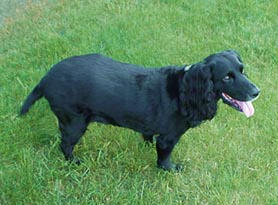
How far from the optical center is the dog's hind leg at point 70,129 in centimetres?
312

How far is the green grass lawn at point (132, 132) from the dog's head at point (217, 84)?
0.54m

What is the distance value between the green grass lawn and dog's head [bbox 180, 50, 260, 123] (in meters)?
0.54

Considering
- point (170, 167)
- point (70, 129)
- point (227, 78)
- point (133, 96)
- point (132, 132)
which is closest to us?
point (227, 78)

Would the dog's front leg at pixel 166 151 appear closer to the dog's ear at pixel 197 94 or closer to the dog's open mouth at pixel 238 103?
the dog's ear at pixel 197 94

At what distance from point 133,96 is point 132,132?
60 centimetres

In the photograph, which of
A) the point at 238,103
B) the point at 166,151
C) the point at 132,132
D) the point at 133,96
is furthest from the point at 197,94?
the point at 132,132

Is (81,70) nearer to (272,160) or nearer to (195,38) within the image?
(272,160)

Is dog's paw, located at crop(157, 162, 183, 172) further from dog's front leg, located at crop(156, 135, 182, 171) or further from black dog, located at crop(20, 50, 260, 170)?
black dog, located at crop(20, 50, 260, 170)

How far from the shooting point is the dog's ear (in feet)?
9.24

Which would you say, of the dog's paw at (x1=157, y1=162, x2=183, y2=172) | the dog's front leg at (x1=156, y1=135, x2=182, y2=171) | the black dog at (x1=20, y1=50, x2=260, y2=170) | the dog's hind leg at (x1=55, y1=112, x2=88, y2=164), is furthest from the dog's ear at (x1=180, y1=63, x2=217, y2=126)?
the dog's hind leg at (x1=55, y1=112, x2=88, y2=164)

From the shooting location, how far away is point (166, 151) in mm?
3188

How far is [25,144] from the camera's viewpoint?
11.3 ft

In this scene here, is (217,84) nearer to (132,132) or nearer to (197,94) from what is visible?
(197,94)

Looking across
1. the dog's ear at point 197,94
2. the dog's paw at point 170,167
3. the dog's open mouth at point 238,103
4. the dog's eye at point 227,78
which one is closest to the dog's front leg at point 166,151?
the dog's paw at point 170,167
